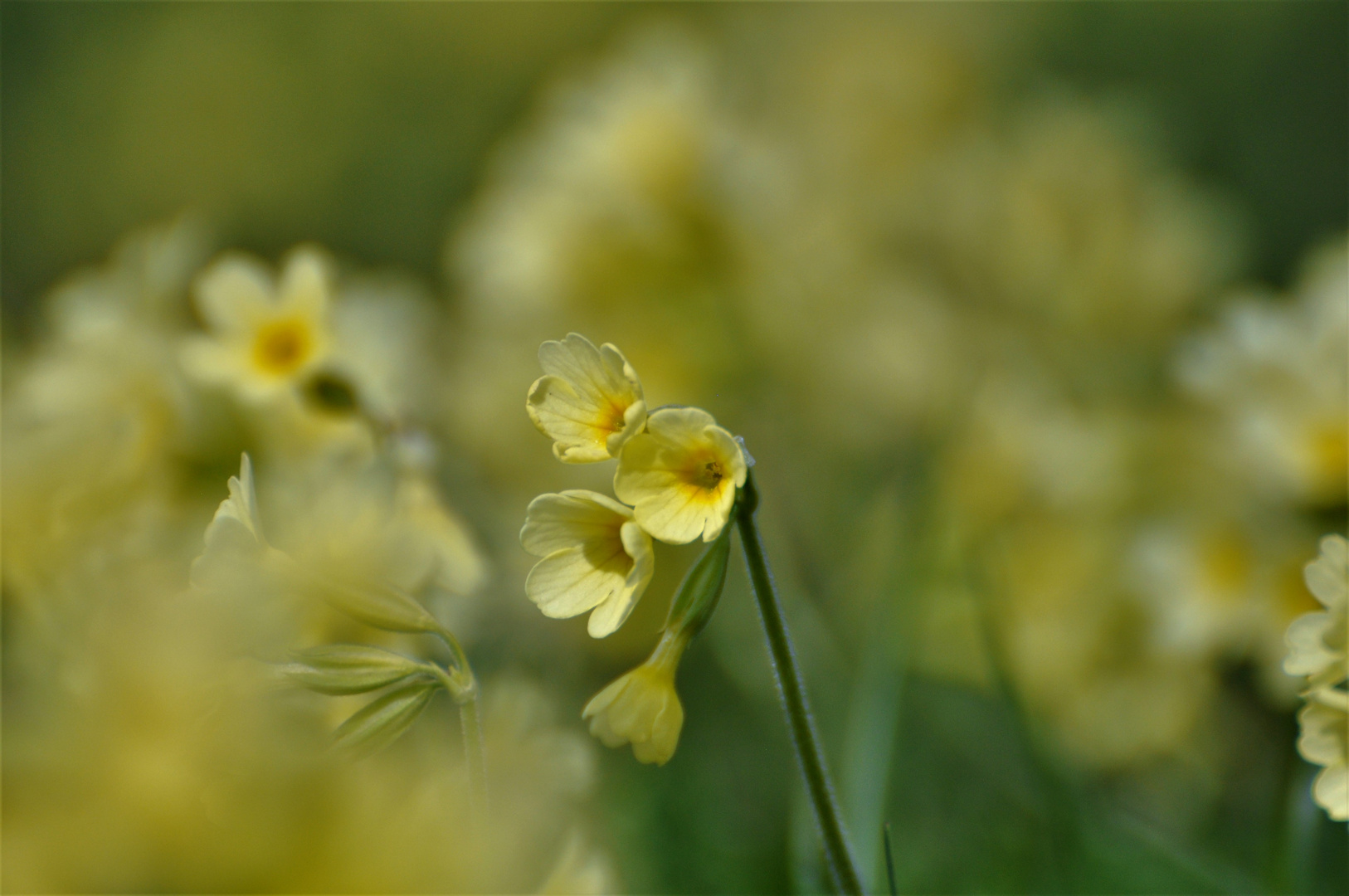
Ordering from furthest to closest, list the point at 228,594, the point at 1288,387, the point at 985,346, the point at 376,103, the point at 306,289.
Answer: the point at 376,103 → the point at 985,346 → the point at 1288,387 → the point at 306,289 → the point at 228,594

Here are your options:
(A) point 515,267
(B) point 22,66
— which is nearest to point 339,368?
(A) point 515,267

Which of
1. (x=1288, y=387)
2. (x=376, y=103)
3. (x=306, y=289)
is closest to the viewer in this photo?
(x=306, y=289)

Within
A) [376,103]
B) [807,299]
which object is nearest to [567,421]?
[807,299]

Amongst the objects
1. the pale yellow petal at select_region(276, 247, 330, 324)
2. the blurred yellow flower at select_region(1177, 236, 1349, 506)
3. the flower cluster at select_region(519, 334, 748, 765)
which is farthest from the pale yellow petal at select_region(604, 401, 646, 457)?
the blurred yellow flower at select_region(1177, 236, 1349, 506)

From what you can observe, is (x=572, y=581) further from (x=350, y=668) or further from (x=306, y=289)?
(x=306, y=289)

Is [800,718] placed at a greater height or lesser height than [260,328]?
lesser

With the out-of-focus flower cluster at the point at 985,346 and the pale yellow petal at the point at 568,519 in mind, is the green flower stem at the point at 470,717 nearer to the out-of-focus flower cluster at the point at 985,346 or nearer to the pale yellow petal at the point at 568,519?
the pale yellow petal at the point at 568,519

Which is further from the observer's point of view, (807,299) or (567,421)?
(807,299)

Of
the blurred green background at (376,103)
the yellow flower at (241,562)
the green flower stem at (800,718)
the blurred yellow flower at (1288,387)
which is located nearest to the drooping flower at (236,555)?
the yellow flower at (241,562)
